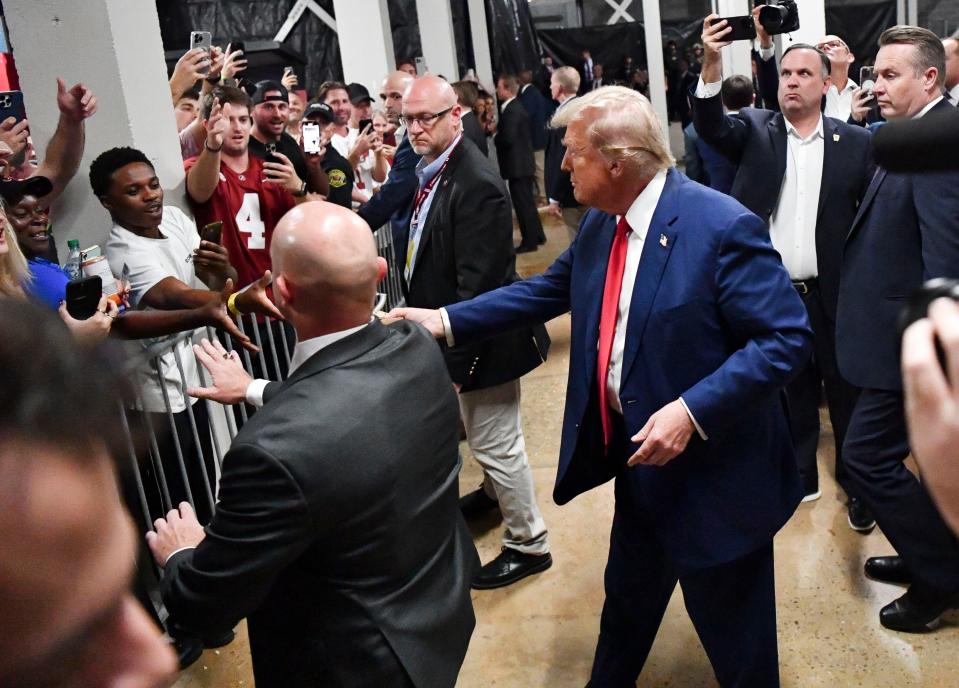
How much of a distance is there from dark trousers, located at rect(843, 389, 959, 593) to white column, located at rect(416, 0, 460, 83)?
857 cm

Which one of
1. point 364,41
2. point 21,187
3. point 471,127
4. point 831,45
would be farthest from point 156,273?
point 364,41

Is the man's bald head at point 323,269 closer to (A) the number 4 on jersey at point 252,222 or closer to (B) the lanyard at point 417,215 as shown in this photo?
(B) the lanyard at point 417,215

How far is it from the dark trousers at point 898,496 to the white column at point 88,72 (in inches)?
116

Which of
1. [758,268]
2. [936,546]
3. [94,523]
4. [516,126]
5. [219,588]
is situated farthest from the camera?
[516,126]

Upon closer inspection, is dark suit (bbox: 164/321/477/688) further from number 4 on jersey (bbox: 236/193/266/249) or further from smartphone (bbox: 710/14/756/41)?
smartphone (bbox: 710/14/756/41)

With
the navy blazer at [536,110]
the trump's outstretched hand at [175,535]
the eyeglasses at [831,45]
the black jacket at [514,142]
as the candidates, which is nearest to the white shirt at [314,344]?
the trump's outstretched hand at [175,535]

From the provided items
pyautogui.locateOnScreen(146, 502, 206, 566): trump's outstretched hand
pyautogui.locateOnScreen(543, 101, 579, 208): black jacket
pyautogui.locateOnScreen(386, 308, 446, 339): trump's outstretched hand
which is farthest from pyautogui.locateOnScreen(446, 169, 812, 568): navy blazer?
pyautogui.locateOnScreen(543, 101, 579, 208): black jacket

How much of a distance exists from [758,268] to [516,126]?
8448 mm

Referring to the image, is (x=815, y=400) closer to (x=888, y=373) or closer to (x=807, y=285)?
(x=807, y=285)

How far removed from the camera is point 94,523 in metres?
0.65

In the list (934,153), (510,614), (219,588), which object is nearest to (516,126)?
(510,614)

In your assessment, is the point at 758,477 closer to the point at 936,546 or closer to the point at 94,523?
the point at 936,546

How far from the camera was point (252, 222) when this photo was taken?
4.21 metres

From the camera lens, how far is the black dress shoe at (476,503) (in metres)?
4.27
